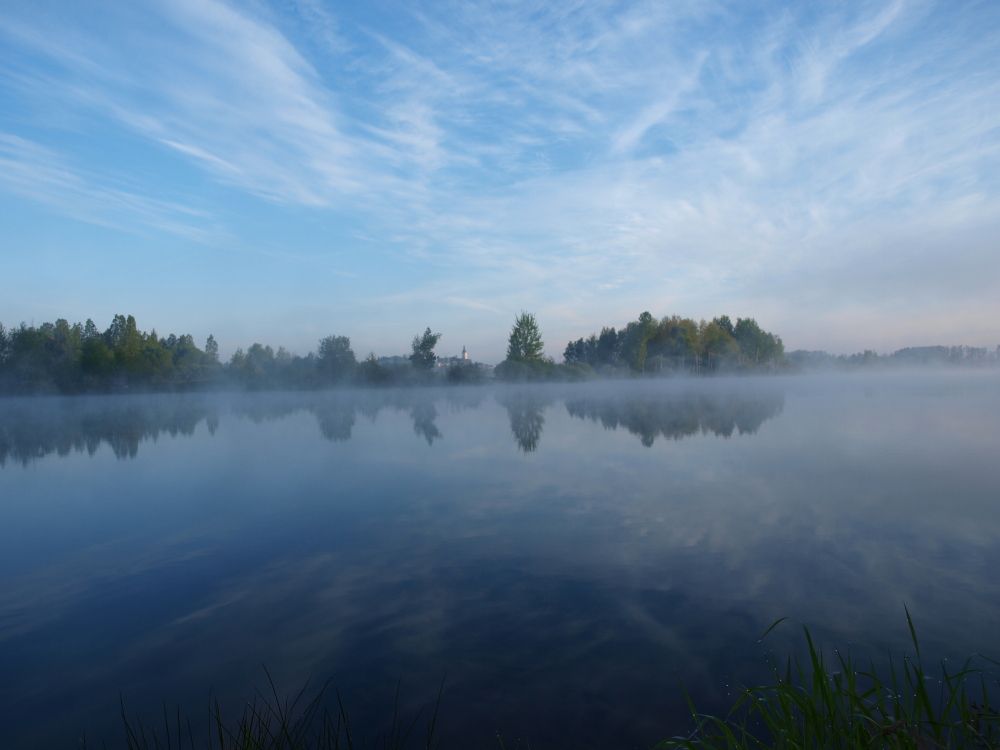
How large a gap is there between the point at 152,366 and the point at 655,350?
55.6 m

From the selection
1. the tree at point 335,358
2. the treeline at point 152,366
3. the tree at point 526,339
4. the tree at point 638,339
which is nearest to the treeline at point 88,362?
the treeline at point 152,366

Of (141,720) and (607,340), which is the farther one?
(607,340)

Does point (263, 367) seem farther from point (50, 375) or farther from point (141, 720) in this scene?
point (141, 720)

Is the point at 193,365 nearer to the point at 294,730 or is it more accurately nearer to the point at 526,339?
the point at 526,339

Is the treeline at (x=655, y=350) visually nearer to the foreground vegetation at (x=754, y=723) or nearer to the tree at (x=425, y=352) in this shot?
the tree at (x=425, y=352)

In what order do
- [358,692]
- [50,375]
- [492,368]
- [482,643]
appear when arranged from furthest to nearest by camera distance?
[492,368] → [50,375] → [482,643] → [358,692]

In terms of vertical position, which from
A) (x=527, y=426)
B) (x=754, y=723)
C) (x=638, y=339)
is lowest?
(x=754, y=723)

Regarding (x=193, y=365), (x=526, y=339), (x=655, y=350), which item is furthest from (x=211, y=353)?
(x=655, y=350)

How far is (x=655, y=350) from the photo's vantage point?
6894cm

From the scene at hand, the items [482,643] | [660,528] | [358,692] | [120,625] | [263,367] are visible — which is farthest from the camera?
[263,367]

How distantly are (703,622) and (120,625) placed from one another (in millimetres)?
3858

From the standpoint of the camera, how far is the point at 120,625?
11.5ft

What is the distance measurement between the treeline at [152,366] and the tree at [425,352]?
8 centimetres

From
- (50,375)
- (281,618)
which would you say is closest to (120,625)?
(281,618)
